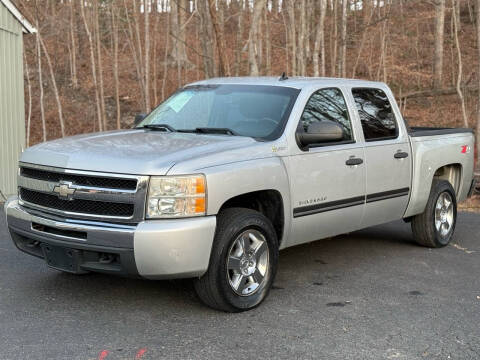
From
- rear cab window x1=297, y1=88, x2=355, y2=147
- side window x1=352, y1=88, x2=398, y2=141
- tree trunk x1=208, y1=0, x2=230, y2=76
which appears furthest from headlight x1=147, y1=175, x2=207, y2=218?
tree trunk x1=208, y1=0, x2=230, y2=76

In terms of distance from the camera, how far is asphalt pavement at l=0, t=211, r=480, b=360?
171 inches

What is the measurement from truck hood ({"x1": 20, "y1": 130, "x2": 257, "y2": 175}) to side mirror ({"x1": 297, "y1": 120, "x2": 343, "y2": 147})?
0.54 metres

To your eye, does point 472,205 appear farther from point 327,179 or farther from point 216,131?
point 216,131

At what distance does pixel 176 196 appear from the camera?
470 cm

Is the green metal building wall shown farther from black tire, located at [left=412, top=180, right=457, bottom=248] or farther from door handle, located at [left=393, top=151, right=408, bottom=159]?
door handle, located at [left=393, top=151, right=408, bottom=159]

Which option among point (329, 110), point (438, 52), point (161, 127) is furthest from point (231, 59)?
point (161, 127)

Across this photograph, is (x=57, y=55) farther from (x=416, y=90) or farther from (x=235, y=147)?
(x=235, y=147)

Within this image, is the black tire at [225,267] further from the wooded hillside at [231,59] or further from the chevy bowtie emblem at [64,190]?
the wooded hillside at [231,59]

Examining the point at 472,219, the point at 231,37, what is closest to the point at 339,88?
the point at 472,219

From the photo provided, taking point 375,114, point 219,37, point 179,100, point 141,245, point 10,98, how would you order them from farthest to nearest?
point 10,98 → point 219,37 → point 375,114 → point 179,100 → point 141,245

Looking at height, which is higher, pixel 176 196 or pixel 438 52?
pixel 438 52

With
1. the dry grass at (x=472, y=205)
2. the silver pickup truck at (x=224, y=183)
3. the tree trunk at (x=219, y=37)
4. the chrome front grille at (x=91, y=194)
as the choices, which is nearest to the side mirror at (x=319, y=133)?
the silver pickup truck at (x=224, y=183)

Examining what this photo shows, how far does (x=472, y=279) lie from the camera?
6.32 metres

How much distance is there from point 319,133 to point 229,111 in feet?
3.00
